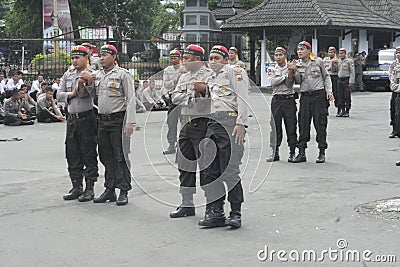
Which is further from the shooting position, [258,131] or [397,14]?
[397,14]

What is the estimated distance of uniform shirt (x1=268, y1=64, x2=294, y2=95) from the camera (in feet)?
40.5

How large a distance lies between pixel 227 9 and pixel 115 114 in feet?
105

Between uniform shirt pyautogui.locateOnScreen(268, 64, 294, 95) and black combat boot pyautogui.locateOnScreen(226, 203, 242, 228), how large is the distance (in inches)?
192

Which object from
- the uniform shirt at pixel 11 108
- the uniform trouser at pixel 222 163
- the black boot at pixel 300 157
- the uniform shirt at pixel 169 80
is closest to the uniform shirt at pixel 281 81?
the black boot at pixel 300 157

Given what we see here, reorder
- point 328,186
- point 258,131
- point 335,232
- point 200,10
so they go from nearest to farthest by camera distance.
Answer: point 335,232, point 328,186, point 258,131, point 200,10

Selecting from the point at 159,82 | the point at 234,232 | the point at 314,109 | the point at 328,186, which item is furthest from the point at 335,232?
the point at 314,109

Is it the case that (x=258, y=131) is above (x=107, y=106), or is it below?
below

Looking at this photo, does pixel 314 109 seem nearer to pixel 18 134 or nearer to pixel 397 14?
pixel 18 134

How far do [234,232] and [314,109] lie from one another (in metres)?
5.35

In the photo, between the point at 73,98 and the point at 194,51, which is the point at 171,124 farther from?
the point at 194,51

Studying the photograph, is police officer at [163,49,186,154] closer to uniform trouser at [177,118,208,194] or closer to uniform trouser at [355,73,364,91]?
uniform trouser at [177,118,208,194]

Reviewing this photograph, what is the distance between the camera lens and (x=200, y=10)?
33.8 metres

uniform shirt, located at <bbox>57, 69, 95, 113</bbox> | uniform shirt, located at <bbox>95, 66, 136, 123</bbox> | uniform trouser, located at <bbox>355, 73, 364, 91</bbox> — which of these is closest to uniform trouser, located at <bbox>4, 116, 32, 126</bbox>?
uniform shirt, located at <bbox>57, 69, 95, 113</bbox>

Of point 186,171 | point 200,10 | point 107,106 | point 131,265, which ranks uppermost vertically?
point 200,10
